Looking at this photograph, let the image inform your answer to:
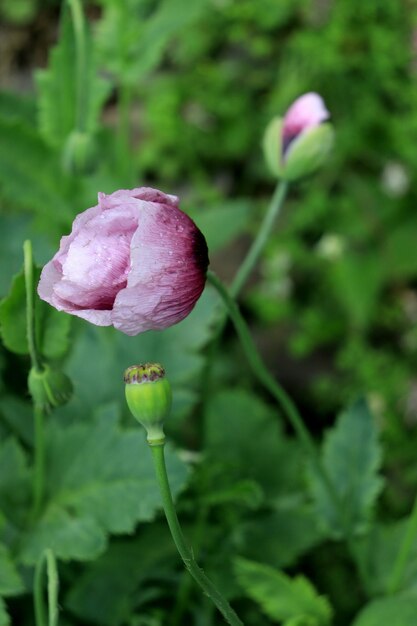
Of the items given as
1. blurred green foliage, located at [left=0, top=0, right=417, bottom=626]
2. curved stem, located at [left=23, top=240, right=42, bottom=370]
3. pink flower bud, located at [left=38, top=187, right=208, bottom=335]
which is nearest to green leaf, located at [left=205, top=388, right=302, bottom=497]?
blurred green foliage, located at [left=0, top=0, right=417, bottom=626]

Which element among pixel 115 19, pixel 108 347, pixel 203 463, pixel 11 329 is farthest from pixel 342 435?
pixel 115 19

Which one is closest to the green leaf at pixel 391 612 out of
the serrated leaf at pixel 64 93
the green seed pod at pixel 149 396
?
the green seed pod at pixel 149 396

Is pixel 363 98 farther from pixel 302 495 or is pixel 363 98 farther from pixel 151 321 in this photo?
pixel 151 321

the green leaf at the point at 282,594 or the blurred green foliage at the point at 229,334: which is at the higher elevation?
the blurred green foliage at the point at 229,334

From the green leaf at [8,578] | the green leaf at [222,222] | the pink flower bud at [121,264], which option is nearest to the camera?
the pink flower bud at [121,264]

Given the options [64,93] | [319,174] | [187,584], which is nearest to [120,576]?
[187,584]

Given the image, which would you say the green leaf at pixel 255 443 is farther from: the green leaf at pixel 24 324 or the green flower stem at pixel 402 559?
the green leaf at pixel 24 324
